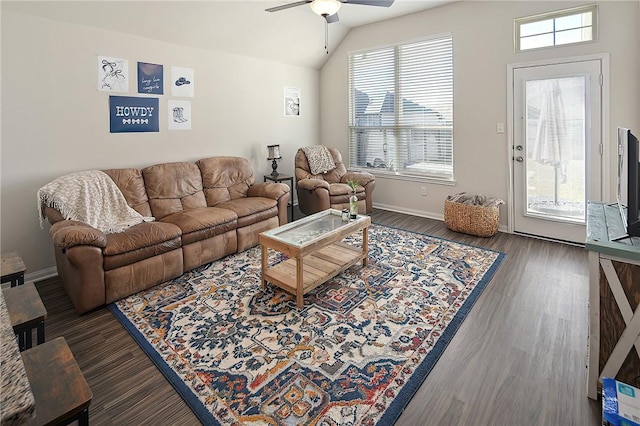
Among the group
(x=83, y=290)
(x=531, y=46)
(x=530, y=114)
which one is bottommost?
(x=83, y=290)

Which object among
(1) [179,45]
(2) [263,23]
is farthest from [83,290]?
(2) [263,23]

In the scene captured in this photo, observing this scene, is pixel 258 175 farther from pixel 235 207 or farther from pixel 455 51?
pixel 455 51

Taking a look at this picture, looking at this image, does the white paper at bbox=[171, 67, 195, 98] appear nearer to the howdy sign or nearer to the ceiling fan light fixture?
the howdy sign

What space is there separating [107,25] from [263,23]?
6.07ft

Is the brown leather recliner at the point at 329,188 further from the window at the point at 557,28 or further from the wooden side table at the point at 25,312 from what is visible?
the wooden side table at the point at 25,312

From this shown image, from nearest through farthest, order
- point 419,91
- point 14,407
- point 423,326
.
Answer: point 14,407, point 423,326, point 419,91

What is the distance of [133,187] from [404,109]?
3957mm

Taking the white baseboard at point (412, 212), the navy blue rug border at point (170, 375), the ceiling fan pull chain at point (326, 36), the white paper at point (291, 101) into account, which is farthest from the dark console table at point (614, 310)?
the white paper at point (291, 101)

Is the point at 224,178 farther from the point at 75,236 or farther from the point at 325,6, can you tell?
the point at 325,6

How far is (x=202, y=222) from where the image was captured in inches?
140

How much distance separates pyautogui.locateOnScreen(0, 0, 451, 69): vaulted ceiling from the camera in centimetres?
341

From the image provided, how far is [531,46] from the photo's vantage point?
4.17m

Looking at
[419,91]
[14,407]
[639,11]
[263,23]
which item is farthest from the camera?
[419,91]

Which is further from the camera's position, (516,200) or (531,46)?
(516,200)
